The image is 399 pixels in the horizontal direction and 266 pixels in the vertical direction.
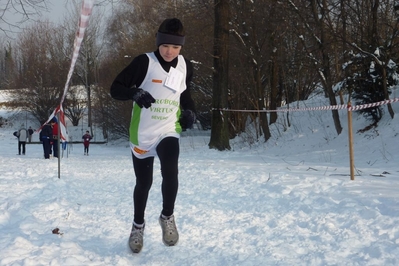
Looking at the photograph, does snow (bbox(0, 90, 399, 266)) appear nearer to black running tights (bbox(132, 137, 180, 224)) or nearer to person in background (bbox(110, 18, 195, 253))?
black running tights (bbox(132, 137, 180, 224))

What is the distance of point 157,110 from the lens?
12.2 ft

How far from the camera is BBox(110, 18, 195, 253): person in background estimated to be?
3697 millimetres

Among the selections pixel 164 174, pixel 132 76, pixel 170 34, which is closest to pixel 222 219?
pixel 164 174

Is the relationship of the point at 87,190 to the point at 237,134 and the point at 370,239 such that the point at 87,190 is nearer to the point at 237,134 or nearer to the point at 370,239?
the point at 370,239

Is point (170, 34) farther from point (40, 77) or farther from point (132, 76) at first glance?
point (40, 77)

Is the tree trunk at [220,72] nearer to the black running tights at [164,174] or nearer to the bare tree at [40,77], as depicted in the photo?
the black running tights at [164,174]

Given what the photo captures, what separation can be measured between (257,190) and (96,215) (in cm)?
238

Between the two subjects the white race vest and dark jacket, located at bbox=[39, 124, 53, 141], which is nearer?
the white race vest

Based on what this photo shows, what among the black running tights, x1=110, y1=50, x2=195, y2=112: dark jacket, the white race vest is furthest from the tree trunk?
x1=110, y1=50, x2=195, y2=112: dark jacket

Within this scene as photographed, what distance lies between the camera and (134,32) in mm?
38000

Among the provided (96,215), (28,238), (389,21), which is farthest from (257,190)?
(389,21)

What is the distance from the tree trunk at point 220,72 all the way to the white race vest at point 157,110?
12.2 metres

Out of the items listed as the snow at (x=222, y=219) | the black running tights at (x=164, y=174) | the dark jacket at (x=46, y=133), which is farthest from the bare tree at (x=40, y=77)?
the black running tights at (x=164, y=174)

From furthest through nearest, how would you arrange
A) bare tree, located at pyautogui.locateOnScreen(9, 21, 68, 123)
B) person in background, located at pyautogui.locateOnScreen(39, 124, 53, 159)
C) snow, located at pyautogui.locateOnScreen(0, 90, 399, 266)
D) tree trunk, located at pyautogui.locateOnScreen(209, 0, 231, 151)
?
bare tree, located at pyautogui.locateOnScreen(9, 21, 68, 123) → person in background, located at pyautogui.locateOnScreen(39, 124, 53, 159) → tree trunk, located at pyautogui.locateOnScreen(209, 0, 231, 151) → snow, located at pyautogui.locateOnScreen(0, 90, 399, 266)
